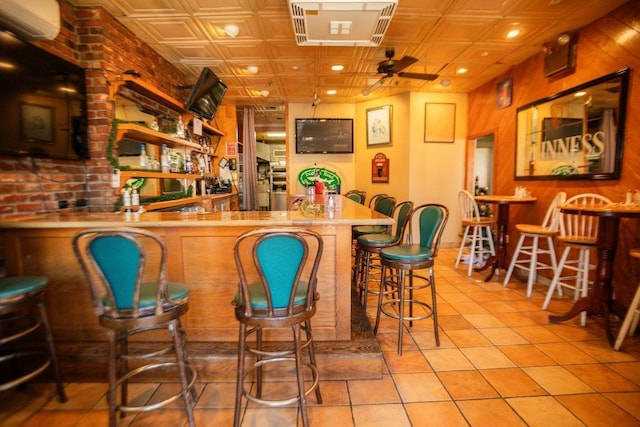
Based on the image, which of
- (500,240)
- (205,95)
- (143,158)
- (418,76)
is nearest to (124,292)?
(143,158)

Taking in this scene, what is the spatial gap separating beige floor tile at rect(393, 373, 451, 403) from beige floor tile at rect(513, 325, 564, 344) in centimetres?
110

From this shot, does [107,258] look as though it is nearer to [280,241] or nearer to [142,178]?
[280,241]

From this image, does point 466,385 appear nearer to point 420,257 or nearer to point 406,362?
point 406,362

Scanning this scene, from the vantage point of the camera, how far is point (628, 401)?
1798mm

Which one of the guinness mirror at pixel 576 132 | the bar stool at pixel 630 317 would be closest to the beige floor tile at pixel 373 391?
the bar stool at pixel 630 317

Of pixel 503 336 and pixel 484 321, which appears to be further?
pixel 484 321

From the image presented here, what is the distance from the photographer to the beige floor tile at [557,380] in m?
1.90

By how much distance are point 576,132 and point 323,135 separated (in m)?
4.18

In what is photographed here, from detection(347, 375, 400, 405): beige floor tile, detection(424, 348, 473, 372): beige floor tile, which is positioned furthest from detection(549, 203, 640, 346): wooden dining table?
detection(347, 375, 400, 405): beige floor tile

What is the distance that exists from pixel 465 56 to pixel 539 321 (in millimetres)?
3348

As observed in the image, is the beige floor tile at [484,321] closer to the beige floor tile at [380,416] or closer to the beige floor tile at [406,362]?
the beige floor tile at [406,362]

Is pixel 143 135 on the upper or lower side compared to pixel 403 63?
lower

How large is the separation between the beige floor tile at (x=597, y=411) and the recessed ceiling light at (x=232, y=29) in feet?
13.5

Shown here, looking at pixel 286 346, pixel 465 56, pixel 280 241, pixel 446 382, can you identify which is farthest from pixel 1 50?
pixel 465 56
